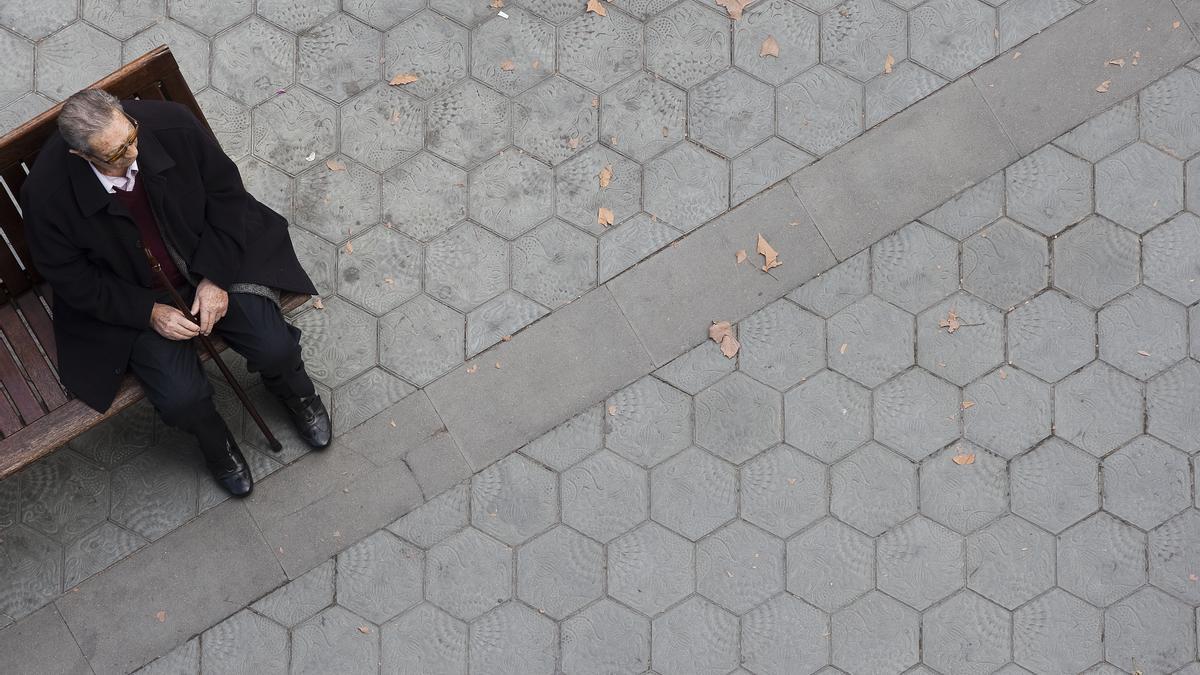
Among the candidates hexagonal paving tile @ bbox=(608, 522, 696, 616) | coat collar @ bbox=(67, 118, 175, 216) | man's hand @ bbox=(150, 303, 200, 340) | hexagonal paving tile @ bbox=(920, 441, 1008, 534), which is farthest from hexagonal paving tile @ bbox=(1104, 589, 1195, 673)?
coat collar @ bbox=(67, 118, 175, 216)

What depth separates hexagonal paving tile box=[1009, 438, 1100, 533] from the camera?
16.1ft

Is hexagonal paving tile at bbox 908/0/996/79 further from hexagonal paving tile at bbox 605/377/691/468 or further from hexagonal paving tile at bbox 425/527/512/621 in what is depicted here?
hexagonal paving tile at bbox 425/527/512/621

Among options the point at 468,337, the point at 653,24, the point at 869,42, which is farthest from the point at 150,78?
the point at 869,42

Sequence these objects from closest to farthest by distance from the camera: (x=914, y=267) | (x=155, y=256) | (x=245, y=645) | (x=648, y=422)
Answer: (x=155, y=256), (x=245, y=645), (x=648, y=422), (x=914, y=267)

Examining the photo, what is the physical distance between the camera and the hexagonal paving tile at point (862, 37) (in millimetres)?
5398

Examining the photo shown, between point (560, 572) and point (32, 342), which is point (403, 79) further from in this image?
point (560, 572)

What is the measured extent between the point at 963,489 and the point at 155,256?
129 inches

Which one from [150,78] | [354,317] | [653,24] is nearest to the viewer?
[150,78]

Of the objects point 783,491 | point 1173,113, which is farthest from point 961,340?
point 1173,113

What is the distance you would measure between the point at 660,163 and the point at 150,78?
2.17 m

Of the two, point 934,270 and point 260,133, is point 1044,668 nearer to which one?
point 934,270

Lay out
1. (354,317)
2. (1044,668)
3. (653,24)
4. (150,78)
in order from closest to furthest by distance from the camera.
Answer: (150,78) → (1044,668) → (354,317) → (653,24)

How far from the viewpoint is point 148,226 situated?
13.7 ft

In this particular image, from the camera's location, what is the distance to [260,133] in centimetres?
531
